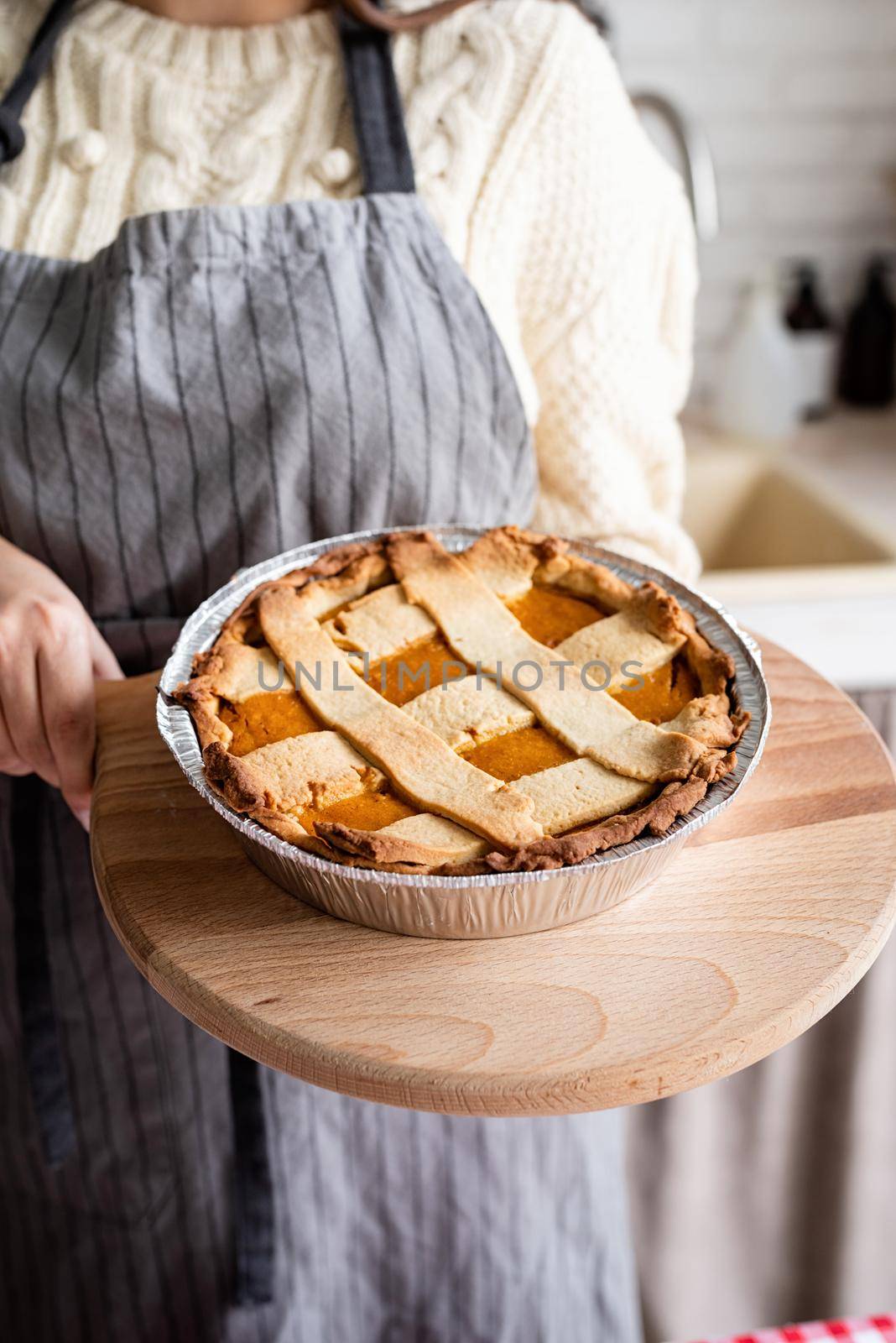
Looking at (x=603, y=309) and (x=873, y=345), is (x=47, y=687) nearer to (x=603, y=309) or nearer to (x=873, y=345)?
(x=603, y=309)

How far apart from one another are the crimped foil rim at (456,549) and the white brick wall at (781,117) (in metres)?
Answer: 1.22

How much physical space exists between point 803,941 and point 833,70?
1653mm

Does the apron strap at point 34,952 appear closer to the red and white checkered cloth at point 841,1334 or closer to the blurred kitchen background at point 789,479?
the red and white checkered cloth at point 841,1334

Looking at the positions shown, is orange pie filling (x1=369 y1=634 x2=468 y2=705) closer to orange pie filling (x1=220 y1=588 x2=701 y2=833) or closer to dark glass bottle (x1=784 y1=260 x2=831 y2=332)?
orange pie filling (x1=220 y1=588 x2=701 y2=833)

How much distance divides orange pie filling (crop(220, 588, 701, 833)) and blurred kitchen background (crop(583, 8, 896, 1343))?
0.59 metres

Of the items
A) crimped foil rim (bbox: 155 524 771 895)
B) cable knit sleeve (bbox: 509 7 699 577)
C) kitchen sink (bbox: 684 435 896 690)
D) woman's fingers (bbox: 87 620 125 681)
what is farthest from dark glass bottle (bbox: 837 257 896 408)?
woman's fingers (bbox: 87 620 125 681)

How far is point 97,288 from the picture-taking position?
A: 0.78 m

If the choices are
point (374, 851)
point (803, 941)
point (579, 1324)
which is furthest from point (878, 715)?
point (374, 851)

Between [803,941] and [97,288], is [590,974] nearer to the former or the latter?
[803,941]

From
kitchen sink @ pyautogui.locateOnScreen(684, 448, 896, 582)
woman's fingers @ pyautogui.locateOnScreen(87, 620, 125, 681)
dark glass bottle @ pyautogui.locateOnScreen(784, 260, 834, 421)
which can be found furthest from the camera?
dark glass bottle @ pyautogui.locateOnScreen(784, 260, 834, 421)

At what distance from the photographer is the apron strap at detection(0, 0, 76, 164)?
2.71 ft

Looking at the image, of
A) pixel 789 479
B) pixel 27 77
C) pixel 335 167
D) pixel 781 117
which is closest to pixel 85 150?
pixel 27 77

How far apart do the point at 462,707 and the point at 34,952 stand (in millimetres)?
421

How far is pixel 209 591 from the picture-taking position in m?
0.83
